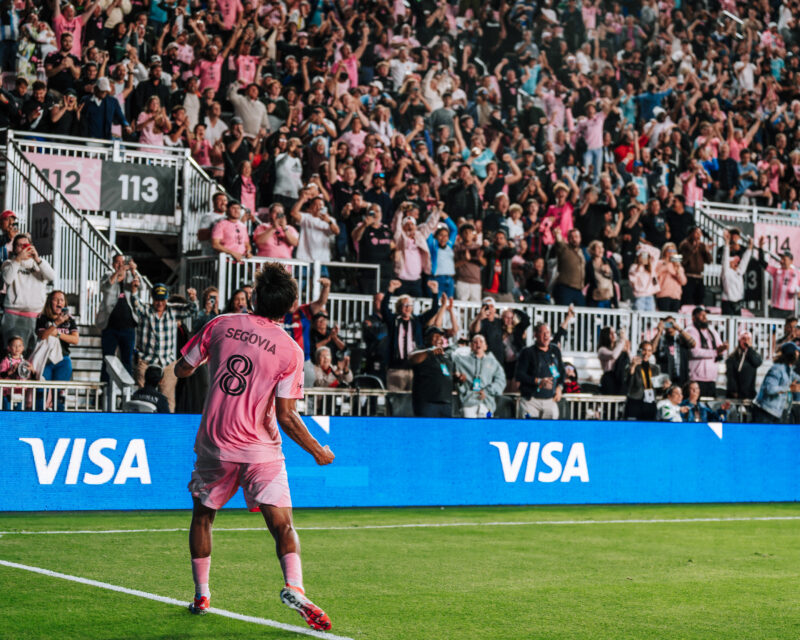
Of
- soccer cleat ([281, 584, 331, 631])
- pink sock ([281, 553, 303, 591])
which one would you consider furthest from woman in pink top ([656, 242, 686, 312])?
soccer cleat ([281, 584, 331, 631])

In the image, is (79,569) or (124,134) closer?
(79,569)

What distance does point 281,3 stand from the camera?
22.3 metres

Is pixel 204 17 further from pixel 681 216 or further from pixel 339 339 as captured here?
pixel 681 216

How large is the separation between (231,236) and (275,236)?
775mm

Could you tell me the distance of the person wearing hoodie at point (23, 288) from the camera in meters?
14.5

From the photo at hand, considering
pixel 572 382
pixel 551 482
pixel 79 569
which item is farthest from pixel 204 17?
pixel 79 569

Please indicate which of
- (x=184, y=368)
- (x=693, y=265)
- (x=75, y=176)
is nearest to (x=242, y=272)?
(x=75, y=176)

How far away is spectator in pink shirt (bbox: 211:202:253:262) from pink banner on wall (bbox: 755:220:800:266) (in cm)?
1113

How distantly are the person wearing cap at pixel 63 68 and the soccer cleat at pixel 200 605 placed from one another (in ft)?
42.8

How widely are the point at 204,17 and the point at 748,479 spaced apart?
11.6 m

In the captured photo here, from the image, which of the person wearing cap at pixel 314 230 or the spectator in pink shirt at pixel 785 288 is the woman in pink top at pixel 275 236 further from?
the spectator in pink shirt at pixel 785 288

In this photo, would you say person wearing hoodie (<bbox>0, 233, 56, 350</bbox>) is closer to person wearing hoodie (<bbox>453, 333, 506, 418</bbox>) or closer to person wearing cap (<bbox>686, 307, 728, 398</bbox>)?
person wearing hoodie (<bbox>453, 333, 506, 418</bbox>)

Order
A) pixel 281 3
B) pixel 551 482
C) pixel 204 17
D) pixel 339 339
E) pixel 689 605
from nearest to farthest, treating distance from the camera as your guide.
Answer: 1. pixel 689 605
2. pixel 551 482
3. pixel 339 339
4. pixel 204 17
5. pixel 281 3

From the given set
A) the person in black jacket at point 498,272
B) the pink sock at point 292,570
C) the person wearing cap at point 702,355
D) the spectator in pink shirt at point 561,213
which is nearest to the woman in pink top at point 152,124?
the person in black jacket at point 498,272
